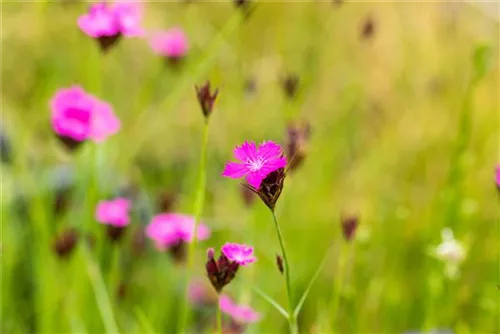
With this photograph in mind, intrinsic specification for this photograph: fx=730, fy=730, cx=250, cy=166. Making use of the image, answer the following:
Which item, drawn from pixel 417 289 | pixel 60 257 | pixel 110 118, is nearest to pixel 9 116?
pixel 110 118

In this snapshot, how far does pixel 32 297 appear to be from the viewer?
1.48 meters

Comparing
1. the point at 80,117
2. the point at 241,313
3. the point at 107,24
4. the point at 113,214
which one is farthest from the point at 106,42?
the point at 241,313

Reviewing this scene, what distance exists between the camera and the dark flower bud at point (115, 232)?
1.08 m

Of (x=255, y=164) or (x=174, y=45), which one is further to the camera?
(x=174, y=45)

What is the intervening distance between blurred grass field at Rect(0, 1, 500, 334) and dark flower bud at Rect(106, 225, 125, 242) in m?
0.05

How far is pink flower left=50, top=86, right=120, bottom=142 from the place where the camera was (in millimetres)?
1051

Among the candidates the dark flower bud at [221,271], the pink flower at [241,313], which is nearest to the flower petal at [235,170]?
the dark flower bud at [221,271]

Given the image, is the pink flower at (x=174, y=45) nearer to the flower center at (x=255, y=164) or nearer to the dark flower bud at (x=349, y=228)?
the dark flower bud at (x=349, y=228)

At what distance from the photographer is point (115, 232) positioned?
108cm

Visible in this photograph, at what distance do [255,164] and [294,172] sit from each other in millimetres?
534

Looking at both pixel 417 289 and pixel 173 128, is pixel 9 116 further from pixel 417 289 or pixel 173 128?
pixel 417 289

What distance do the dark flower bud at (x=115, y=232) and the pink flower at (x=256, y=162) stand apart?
1.76ft

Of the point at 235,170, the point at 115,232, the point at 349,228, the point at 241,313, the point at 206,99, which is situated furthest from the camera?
the point at 115,232

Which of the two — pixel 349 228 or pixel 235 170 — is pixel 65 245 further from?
pixel 235 170
